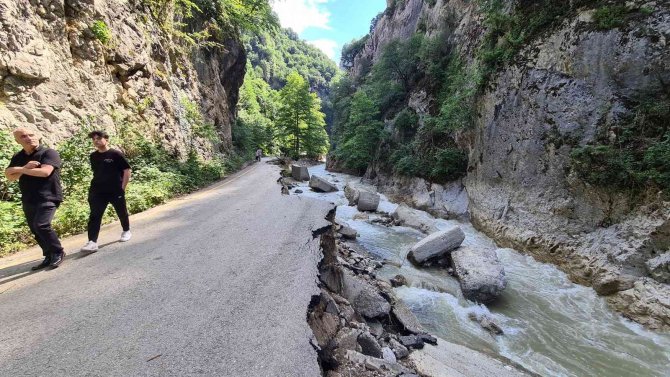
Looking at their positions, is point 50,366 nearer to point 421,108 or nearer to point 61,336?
point 61,336

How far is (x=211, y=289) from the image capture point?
150 inches

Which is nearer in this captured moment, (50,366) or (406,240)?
(50,366)

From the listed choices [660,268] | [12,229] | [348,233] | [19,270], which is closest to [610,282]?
[660,268]

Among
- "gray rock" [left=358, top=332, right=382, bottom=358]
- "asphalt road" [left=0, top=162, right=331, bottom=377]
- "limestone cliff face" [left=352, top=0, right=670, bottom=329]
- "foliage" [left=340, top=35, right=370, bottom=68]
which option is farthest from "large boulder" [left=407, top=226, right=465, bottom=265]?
"foliage" [left=340, top=35, right=370, bottom=68]

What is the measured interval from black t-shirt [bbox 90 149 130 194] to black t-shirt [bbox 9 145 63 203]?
0.62 m

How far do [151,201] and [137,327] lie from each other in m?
6.64

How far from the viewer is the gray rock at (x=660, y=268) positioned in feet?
20.2

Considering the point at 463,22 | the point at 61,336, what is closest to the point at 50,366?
the point at 61,336

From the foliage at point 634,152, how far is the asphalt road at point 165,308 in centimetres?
757

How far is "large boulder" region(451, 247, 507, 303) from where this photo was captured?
714cm

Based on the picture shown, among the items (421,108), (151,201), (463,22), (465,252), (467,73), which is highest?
(463,22)

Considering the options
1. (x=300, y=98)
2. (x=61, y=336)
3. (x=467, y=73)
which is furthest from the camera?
(x=300, y=98)

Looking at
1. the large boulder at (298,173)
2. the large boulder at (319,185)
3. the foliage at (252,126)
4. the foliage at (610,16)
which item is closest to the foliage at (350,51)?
the foliage at (252,126)

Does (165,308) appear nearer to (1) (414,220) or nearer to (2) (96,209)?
(2) (96,209)
